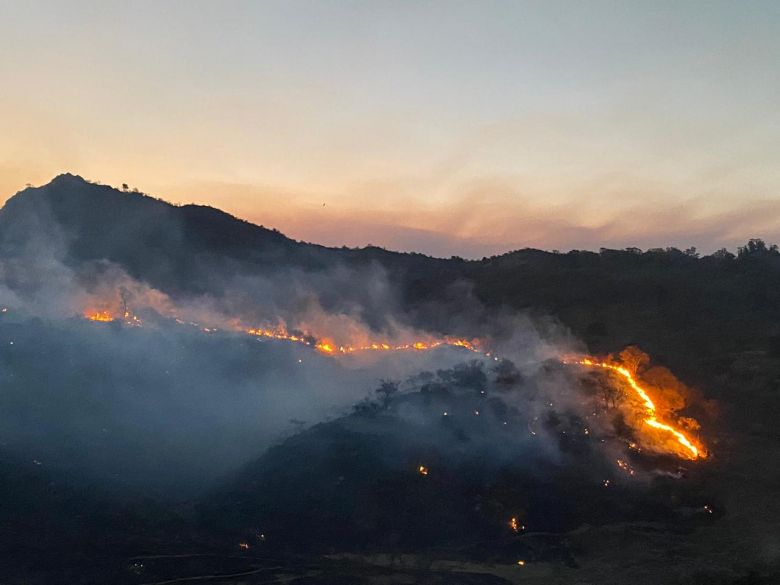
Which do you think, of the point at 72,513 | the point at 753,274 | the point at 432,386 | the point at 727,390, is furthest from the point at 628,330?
the point at 72,513

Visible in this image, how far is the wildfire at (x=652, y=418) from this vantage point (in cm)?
5209

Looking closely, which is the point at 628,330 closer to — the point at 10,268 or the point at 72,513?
the point at 72,513

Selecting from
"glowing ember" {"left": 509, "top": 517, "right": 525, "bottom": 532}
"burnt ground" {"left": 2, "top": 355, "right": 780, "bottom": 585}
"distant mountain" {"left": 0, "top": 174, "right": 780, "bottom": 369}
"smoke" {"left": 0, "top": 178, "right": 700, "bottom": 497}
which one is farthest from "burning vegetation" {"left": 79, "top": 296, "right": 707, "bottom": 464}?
"distant mountain" {"left": 0, "top": 174, "right": 780, "bottom": 369}

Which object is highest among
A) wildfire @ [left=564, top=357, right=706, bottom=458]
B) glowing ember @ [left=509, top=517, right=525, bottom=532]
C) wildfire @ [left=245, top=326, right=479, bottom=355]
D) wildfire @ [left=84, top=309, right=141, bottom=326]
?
wildfire @ [left=84, top=309, right=141, bottom=326]

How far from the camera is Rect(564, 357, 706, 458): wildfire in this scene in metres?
52.1

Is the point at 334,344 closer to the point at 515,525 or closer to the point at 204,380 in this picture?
the point at 204,380

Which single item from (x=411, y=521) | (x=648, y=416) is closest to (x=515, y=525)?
(x=411, y=521)

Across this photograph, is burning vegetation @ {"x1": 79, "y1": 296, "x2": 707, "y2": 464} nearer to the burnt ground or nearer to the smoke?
the smoke

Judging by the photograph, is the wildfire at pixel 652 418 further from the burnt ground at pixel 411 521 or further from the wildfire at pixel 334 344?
the wildfire at pixel 334 344

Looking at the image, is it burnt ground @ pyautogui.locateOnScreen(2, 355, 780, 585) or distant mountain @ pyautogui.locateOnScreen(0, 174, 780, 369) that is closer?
burnt ground @ pyautogui.locateOnScreen(2, 355, 780, 585)

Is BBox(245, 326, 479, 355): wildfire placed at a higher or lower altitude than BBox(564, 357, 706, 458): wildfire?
higher

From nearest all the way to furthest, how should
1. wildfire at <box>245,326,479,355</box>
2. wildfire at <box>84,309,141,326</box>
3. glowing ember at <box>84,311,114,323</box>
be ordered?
wildfire at <box>84,309,141,326</box>
glowing ember at <box>84,311,114,323</box>
wildfire at <box>245,326,479,355</box>

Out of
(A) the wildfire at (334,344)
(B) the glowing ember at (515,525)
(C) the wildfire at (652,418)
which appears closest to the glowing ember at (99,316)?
(A) the wildfire at (334,344)

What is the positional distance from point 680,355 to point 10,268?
101m
